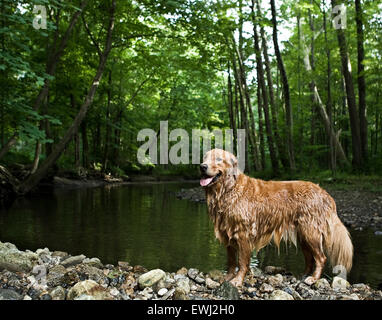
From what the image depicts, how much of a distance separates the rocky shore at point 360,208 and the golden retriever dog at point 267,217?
3.65 m

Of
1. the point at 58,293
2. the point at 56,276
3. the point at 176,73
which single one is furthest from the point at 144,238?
the point at 176,73

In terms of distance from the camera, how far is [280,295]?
357 cm

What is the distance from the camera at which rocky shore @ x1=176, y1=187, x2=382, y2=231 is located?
8.09 meters

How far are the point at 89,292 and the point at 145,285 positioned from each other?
0.66 metres

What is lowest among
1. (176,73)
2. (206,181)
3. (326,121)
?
(206,181)

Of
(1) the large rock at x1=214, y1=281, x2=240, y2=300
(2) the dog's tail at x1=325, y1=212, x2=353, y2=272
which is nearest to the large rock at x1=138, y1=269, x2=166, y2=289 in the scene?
(1) the large rock at x1=214, y1=281, x2=240, y2=300

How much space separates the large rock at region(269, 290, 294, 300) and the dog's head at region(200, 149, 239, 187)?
49.3 inches

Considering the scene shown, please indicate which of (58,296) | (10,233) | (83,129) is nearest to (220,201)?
(58,296)

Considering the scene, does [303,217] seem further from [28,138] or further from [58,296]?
[28,138]

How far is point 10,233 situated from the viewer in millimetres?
7836

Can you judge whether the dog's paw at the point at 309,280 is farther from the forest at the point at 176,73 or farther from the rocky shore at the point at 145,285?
the forest at the point at 176,73

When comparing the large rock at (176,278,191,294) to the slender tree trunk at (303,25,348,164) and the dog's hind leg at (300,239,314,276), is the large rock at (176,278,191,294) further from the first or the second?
the slender tree trunk at (303,25,348,164)

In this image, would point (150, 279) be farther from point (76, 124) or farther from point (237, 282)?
point (76, 124)

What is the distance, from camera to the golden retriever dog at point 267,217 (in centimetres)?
404
